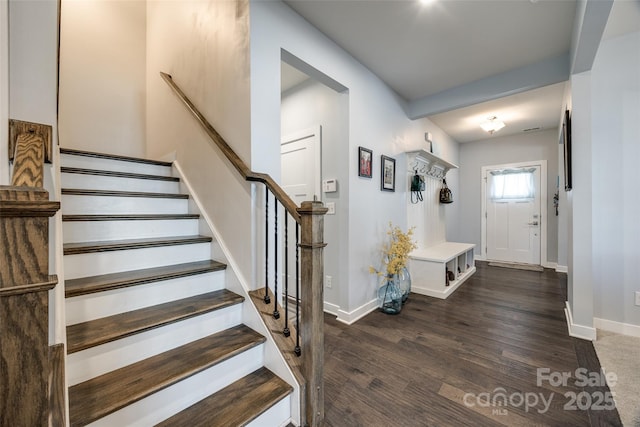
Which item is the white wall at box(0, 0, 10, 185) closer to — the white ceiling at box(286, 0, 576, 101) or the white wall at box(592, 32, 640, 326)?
the white ceiling at box(286, 0, 576, 101)

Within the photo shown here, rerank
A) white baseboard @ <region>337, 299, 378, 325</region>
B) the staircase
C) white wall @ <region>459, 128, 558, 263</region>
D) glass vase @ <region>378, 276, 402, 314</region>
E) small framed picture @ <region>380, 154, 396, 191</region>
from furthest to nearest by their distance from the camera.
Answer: white wall @ <region>459, 128, 558, 263</region>, small framed picture @ <region>380, 154, 396, 191</region>, glass vase @ <region>378, 276, 402, 314</region>, white baseboard @ <region>337, 299, 378, 325</region>, the staircase

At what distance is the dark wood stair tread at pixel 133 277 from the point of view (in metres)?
1.31

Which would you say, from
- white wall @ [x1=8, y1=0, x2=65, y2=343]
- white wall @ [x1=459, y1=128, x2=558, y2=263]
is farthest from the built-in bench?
white wall @ [x1=8, y1=0, x2=65, y2=343]

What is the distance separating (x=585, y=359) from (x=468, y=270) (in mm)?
2390

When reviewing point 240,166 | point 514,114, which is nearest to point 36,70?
point 240,166

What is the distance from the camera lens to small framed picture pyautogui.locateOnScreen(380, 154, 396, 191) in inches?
117

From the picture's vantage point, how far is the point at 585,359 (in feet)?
6.28

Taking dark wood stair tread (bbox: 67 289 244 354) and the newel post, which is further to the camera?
the newel post

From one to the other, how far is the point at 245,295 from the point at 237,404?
1.88 feet

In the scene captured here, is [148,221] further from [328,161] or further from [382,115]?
[382,115]

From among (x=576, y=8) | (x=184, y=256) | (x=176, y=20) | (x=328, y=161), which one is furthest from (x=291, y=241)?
(x=576, y=8)

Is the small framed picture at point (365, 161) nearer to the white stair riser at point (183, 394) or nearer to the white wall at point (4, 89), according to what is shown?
the white stair riser at point (183, 394)

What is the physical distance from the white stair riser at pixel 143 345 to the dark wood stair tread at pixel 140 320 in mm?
35

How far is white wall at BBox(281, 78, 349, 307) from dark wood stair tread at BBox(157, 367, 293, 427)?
1346 millimetres
